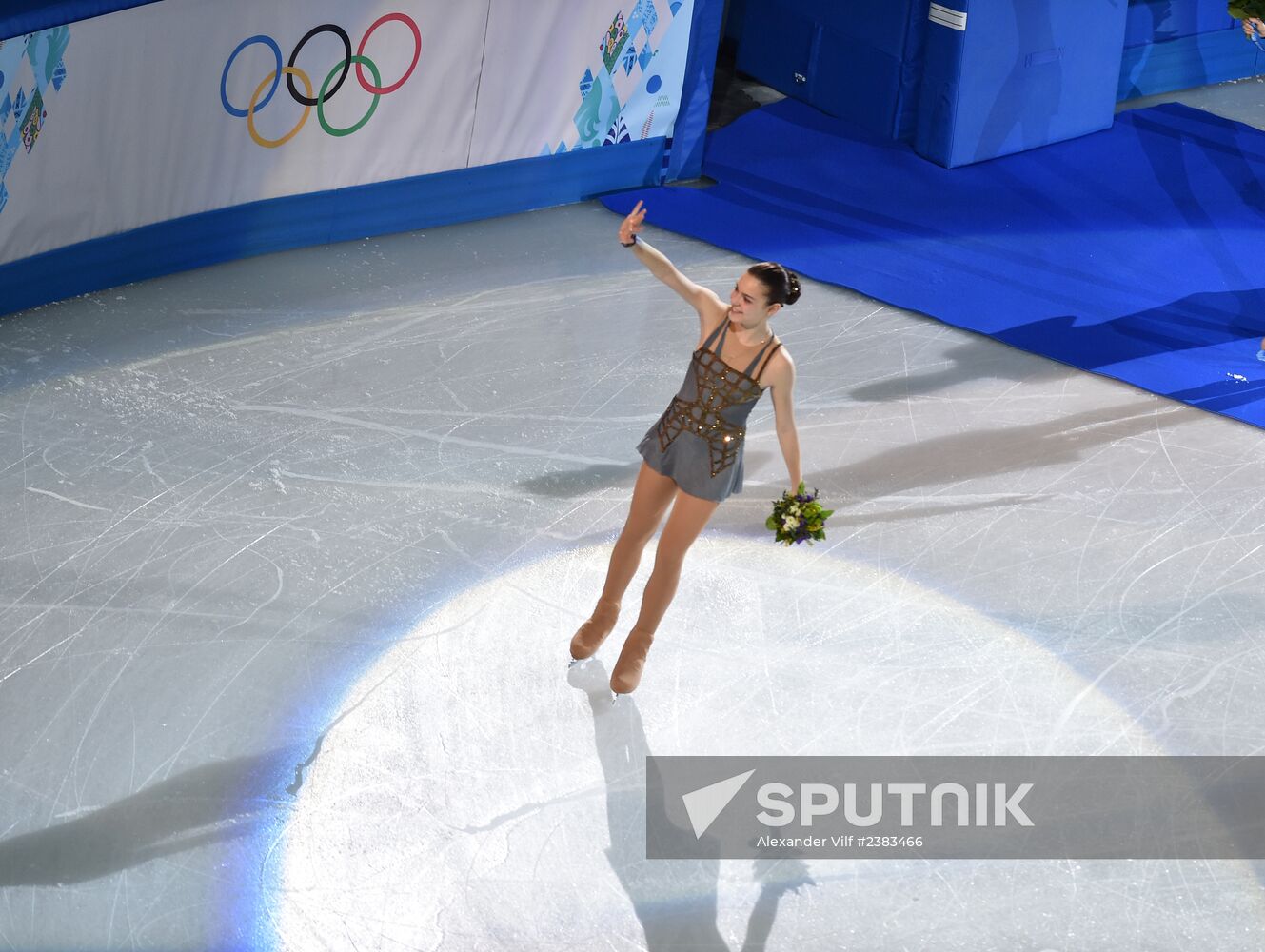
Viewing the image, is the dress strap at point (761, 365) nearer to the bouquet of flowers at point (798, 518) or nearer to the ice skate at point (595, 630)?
the bouquet of flowers at point (798, 518)

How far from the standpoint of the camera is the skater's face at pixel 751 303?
4586 millimetres

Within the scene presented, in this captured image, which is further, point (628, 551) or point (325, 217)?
point (325, 217)

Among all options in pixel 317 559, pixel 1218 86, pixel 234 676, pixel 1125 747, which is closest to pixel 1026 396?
pixel 1125 747

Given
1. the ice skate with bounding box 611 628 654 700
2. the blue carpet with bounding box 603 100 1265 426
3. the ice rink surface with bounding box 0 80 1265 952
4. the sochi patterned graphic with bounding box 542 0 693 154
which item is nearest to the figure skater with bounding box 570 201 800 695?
the ice skate with bounding box 611 628 654 700

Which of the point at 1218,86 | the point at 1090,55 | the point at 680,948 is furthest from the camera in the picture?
the point at 1218,86

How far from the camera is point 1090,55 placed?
36.0 ft

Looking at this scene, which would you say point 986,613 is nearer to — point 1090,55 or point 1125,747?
point 1125,747

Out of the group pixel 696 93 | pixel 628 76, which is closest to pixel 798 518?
pixel 628 76

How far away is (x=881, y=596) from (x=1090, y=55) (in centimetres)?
658

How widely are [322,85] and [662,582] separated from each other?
166 inches

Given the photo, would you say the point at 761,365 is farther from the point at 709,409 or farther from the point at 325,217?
the point at 325,217

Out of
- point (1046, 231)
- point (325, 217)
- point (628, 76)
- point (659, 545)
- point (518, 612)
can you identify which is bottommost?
point (518, 612)

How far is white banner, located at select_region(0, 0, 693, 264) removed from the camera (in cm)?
713

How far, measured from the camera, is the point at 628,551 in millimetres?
→ 5195
